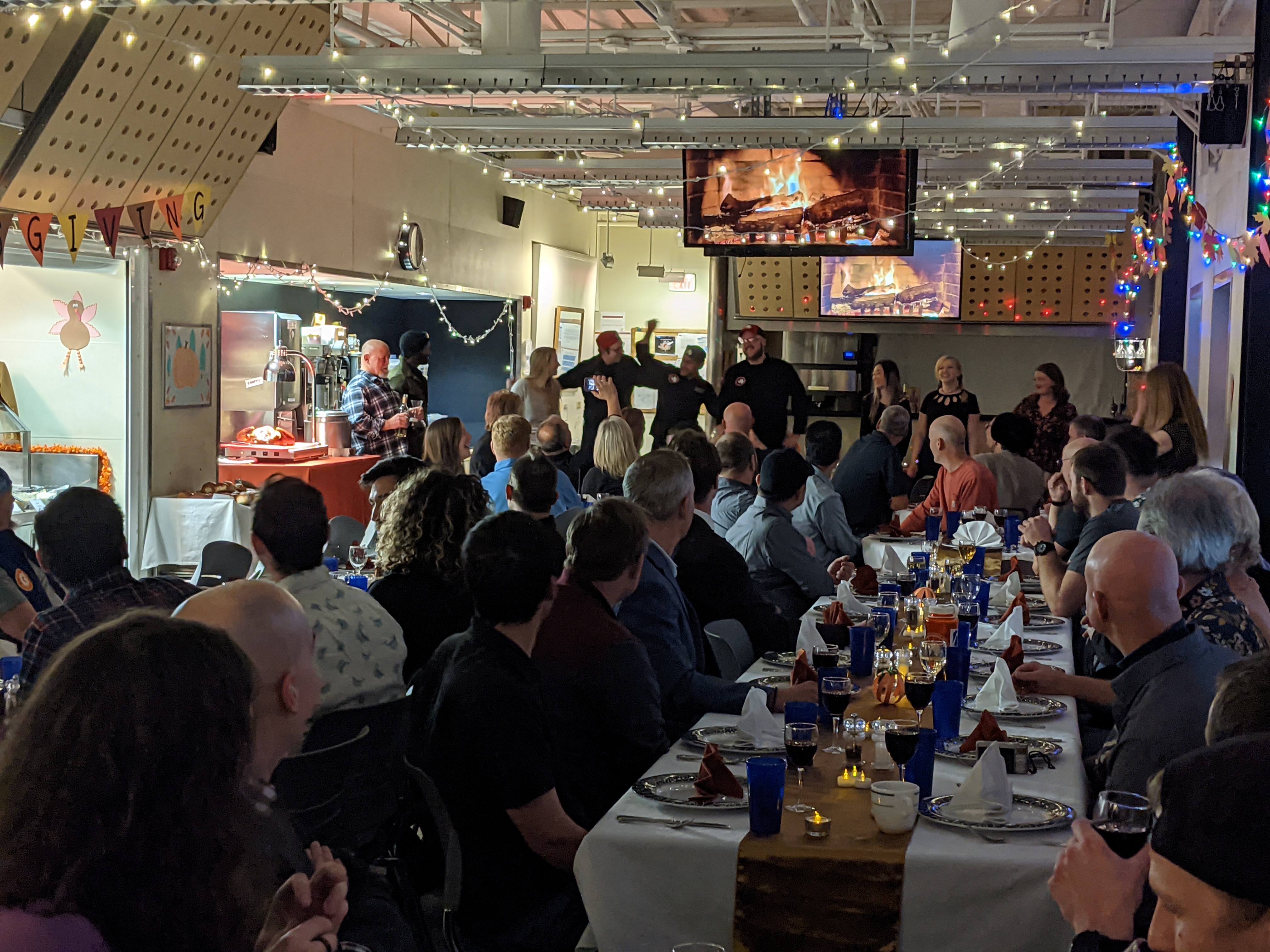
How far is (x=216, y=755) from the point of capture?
144 centimetres

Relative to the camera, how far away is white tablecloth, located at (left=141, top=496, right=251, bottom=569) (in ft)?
29.1

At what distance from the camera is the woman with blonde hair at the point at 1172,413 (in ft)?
22.6

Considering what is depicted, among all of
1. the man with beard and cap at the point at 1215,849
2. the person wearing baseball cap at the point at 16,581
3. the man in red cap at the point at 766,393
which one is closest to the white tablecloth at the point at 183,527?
A: the person wearing baseball cap at the point at 16,581

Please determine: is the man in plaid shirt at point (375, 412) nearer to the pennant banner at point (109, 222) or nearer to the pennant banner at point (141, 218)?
the pennant banner at point (141, 218)

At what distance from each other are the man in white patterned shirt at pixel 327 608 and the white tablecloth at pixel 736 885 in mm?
890

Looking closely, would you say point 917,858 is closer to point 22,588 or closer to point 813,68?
point 22,588

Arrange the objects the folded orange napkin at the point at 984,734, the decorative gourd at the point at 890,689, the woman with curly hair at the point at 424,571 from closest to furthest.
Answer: the folded orange napkin at the point at 984,734 < the decorative gourd at the point at 890,689 < the woman with curly hair at the point at 424,571

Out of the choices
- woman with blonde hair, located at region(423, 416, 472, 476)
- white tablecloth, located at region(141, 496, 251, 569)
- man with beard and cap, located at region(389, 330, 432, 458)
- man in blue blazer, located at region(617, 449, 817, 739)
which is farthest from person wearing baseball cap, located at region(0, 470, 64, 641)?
man with beard and cap, located at region(389, 330, 432, 458)

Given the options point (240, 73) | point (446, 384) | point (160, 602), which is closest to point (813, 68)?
point (240, 73)

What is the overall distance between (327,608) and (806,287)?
11.7m

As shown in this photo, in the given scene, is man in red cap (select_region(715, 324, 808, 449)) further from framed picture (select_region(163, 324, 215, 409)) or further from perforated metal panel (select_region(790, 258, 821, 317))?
framed picture (select_region(163, 324, 215, 409))

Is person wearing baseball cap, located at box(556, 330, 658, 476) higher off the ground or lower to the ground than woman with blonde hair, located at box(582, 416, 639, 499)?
higher

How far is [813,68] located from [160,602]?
4.19 metres

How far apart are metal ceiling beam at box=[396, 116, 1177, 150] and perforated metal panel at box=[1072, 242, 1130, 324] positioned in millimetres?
5380
